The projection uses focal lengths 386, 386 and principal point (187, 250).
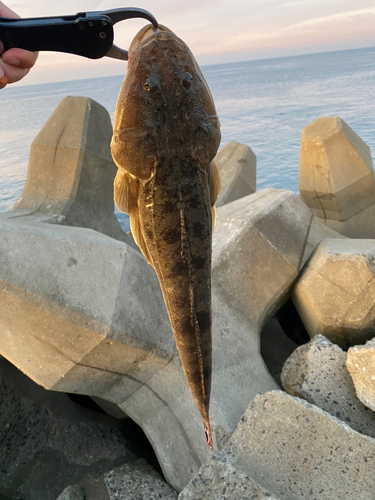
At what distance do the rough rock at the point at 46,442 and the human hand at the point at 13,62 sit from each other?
9.88ft

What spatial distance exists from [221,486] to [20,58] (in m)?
2.40

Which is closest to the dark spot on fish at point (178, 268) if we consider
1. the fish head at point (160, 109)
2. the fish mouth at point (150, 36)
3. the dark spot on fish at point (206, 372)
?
the fish head at point (160, 109)

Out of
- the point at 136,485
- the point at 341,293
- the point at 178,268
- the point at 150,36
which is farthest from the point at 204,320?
the point at 341,293

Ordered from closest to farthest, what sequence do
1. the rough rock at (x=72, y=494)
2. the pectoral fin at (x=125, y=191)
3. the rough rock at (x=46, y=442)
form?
1. the pectoral fin at (x=125, y=191)
2. the rough rock at (x=72, y=494)
3. the rough rock at (x=46, y=442)

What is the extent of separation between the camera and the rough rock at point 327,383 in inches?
113

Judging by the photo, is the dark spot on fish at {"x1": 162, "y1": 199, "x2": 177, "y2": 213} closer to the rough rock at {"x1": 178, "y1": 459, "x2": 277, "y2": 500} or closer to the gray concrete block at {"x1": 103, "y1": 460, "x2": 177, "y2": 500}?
the rough rock at {"x1": 178, "y1": 459, "x2": 277, "y2": 500}

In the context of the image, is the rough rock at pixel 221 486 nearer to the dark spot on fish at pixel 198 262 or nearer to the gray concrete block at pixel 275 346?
the dark spot on fish at pixel 198 262

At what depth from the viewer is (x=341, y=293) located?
3.84 metres

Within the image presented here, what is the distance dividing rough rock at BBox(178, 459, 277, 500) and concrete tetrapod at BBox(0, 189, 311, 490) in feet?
2.07

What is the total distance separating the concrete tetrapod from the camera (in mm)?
2811

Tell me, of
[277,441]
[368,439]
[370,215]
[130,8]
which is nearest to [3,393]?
[277,441]

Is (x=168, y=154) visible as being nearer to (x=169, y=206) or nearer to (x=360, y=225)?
(x=169, y=206)

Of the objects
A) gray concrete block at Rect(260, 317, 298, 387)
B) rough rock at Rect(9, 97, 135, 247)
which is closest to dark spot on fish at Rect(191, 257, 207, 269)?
gray concrete block at Rect(260, 317, 298, 387)

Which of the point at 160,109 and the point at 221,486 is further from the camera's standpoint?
the point at 221,486
